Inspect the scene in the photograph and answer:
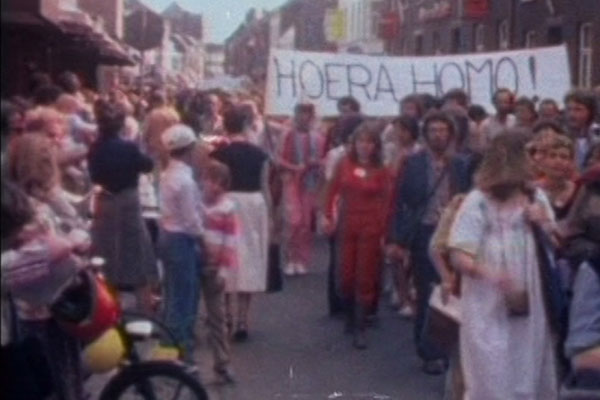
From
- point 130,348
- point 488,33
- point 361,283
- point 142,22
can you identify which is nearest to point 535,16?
point 488,33

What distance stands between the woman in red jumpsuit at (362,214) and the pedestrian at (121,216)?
157 centimetres

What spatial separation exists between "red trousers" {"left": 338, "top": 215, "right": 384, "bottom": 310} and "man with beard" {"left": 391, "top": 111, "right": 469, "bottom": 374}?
86 centimetres

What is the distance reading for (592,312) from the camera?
7.79m

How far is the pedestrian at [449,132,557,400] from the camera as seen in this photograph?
32.5ft

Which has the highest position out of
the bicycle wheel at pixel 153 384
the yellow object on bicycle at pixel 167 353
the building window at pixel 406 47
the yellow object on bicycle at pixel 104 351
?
the building window at pixel 406 47

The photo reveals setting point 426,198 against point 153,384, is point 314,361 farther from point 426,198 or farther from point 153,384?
point 153,384

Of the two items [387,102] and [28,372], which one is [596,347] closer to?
[28,372]

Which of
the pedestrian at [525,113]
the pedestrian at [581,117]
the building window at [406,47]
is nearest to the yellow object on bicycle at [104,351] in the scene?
the pedestrian at [581,117]

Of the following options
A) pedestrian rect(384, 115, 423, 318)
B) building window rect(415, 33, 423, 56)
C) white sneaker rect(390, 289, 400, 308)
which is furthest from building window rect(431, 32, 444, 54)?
pedestrian rect(384, 115, 423, 318)

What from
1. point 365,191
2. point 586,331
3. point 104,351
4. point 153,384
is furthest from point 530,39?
point 586,331

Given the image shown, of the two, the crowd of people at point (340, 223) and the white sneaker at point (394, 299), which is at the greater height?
the crowd of people at point (340, 223)

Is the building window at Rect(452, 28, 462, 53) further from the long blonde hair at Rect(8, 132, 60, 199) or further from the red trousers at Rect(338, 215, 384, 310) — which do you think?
the long blonde hair at Rect(8, 132, 60, 199)

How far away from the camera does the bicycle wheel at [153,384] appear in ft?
34.9

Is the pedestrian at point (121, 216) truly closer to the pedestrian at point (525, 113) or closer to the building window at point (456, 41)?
the pedestrian at point (525, 113)
